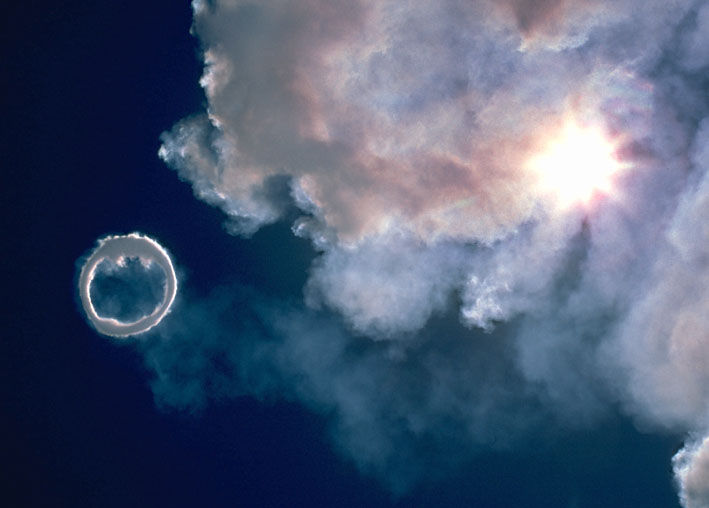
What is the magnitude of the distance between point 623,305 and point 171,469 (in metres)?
28.7

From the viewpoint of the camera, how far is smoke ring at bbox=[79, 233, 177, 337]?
2577cm

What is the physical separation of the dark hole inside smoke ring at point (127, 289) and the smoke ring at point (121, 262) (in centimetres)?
21

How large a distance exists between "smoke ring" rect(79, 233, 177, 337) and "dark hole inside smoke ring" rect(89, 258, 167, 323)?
0.69 ft

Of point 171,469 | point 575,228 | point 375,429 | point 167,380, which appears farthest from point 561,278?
point 171,469

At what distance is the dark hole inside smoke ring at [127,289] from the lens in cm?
2602

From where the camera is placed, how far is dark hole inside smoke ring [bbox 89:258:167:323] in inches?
1024

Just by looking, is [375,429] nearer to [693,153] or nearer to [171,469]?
[171,469]

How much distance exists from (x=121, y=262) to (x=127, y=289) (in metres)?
1.78

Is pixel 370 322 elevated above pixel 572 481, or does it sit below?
above

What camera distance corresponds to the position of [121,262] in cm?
2616

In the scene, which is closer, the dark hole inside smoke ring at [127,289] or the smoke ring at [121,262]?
the smoke ring at [121,262]

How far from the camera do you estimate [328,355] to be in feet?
85.6

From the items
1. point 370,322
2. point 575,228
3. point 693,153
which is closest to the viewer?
point 693,153

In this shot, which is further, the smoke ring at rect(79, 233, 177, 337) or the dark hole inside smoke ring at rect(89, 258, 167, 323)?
the dark hole inside smoke ring at rect(89, 258, 167, 323)
